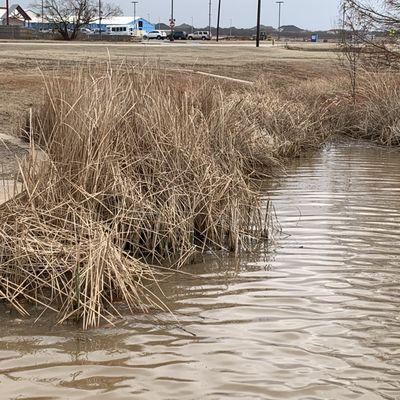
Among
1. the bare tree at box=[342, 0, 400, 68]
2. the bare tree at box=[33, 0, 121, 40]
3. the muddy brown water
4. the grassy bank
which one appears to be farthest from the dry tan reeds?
the bare tree at box=[33, 0, 121, 40]

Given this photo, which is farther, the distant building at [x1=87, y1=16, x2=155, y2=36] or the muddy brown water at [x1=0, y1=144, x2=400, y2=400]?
the distant building at [x1=87, y1=16, x2=155, y2=36]

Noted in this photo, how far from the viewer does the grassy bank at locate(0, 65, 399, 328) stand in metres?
5.13

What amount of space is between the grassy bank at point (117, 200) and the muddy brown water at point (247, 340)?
0.30 meters

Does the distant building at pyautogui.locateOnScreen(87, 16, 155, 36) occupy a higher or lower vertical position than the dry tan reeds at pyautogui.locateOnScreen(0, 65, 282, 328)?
higher

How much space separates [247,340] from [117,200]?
7.51 ft

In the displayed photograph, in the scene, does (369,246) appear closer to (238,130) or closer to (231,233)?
(231,233)

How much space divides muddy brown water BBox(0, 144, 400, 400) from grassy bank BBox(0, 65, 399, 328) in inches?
11.7

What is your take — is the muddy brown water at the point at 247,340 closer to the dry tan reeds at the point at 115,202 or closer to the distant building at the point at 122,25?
the dry tan reeds at the point at 115,202

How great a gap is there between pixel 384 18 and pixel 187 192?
13002 millimetres

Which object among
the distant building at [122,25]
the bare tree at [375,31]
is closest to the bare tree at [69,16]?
the distant building at [122,25]

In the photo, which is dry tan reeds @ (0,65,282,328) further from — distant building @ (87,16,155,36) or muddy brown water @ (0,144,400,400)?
distant building @ (87,16,155,36)

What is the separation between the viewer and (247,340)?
183 inches

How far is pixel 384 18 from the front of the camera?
1798 centimetres

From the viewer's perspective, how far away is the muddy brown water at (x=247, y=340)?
4.02m
